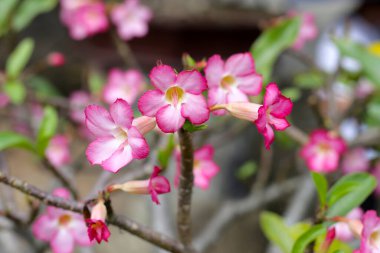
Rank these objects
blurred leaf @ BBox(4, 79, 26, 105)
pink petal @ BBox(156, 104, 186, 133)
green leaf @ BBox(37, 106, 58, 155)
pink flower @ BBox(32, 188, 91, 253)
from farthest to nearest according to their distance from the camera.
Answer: blurred leaf @ BBox(4, 79, 26, 105)
green leaf @ BBox(37, 106, 58, 155)
pink flower @ BBox(32, 188, 91, 253)
pink petal @ BBox(156, 104, 186, 133)

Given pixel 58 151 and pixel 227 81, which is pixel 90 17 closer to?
pixel 58 151

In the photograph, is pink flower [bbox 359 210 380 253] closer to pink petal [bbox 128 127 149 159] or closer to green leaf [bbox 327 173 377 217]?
green leaf [bbox 327 173 377 217]

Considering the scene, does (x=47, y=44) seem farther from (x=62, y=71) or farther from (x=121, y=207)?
(x=121, y=207)

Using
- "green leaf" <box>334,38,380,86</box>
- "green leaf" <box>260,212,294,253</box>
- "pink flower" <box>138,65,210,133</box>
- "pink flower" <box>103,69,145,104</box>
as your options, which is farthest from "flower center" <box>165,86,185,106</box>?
"pink flower" <box>103,69,145,104</box>

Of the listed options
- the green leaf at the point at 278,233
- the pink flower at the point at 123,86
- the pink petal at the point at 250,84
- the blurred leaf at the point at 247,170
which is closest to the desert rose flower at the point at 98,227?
the pink petal at the point at 250,84

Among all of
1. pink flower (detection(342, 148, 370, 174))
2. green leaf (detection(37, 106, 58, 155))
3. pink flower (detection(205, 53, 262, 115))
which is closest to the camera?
pink flower (detection(205, 53, 262, 115))
